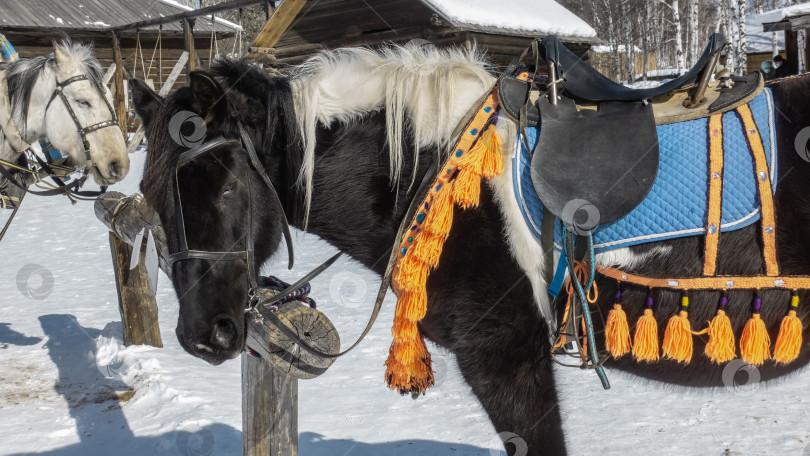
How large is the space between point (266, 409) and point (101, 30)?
17.4 meters

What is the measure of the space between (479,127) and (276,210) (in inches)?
26.0

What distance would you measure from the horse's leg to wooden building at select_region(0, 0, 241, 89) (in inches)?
586

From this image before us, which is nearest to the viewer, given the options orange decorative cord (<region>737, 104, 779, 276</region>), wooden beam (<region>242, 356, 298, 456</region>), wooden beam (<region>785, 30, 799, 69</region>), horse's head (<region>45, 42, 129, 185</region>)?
orange decorative cord (<region>737, 104, 779, 276</region>)

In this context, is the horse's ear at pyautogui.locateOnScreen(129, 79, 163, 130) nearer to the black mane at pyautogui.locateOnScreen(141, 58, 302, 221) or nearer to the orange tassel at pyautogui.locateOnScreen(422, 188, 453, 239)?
the black mane at pyautogui.locateOnScreen(141, 58, 302, 221)

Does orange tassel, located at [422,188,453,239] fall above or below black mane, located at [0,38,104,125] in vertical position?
below

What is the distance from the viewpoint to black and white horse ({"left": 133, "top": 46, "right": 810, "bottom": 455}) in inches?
64.1

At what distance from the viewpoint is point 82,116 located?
5.10 meters

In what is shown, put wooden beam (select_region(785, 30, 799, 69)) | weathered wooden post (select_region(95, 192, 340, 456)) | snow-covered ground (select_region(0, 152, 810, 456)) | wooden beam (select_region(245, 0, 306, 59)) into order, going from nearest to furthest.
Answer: weathered wooden post (select_region(95, 192, 340, 456)) → snow-covered ground (select_region(0, 152, 810, 456)) → wooden beam (select_region(245, 0, 306, 59)) → wooden beam (select_region(785, 30, 799, 69))

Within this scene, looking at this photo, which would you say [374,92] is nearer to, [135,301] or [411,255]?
[411,255]

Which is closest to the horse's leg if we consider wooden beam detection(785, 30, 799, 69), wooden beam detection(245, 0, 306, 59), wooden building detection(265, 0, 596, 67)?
wooden building detection(265, 0, 596, 67)

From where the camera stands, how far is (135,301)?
4.66 meters

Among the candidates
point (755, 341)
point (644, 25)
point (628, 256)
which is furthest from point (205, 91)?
point (644, 25)

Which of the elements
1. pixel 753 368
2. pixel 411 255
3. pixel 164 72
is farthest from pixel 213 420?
pixel 164 72

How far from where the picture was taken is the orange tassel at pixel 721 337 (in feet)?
5.16
